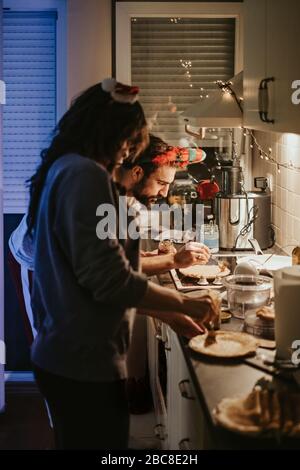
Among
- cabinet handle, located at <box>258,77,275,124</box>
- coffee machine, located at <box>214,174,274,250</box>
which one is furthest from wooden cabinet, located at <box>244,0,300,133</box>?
coffee machine, located at <box>214,174,274,250</box>

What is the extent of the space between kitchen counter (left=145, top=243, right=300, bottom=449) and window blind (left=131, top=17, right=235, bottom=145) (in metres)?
2.39

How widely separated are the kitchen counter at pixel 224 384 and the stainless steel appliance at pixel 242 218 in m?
1.51

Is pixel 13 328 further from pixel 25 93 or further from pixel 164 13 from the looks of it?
pixel 164 13

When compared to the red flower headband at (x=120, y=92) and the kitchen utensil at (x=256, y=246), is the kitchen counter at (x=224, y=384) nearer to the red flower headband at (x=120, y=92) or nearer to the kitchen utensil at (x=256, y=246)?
the red flower headband at (x=120, y=92)

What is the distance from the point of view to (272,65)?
248 cm

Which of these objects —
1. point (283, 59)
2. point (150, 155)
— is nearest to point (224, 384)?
point (283, 59)

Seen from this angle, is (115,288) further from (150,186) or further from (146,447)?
(146,447)

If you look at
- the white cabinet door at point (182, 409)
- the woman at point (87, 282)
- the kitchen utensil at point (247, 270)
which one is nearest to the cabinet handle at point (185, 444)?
the white cabinet door at point (182, 409)

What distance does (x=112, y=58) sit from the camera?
4.16 m

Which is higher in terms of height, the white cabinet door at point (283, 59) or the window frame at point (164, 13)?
the window frame at point (164, 13)

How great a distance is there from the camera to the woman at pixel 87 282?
1.74 metres

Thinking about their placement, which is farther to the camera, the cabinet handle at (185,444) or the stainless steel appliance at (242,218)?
the stainless steel appliance at (242,218)

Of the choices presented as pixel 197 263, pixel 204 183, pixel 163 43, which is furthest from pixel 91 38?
pixel 197 263

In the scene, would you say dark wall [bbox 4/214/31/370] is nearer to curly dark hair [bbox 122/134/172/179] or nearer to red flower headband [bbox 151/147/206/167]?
red flower headband [bbox 151/147/206/167]
